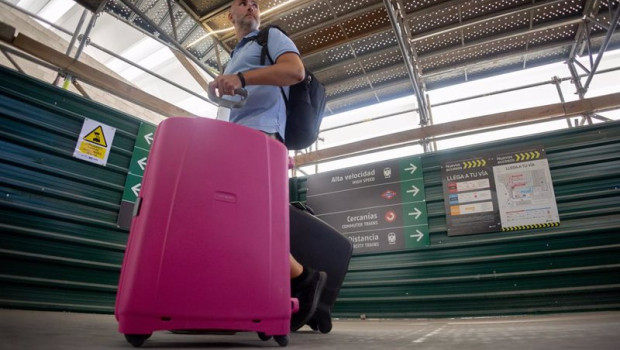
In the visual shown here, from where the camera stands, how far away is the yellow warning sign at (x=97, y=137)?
323 cm

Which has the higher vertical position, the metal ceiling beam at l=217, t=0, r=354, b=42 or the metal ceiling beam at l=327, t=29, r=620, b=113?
the metal ceiling beam at l=327, t=29, r=620, b=113

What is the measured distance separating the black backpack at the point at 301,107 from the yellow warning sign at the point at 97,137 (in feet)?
8.54

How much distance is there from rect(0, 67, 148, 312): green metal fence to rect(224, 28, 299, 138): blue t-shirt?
2.42m

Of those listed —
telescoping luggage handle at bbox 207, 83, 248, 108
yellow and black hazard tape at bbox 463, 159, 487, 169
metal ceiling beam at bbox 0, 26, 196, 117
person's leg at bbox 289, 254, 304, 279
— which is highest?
metal ceiling beam at bbox 0, 26, 196, 117

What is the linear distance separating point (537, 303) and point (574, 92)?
159 inches

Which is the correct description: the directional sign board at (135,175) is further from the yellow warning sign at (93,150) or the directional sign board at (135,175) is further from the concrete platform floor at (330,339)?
the concrete platform floor at (330,339)

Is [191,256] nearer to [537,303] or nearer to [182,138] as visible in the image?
[182,138]

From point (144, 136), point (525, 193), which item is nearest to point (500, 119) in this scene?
point (525, 193)

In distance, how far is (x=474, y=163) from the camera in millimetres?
3807

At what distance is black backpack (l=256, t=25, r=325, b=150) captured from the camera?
1.51 metres

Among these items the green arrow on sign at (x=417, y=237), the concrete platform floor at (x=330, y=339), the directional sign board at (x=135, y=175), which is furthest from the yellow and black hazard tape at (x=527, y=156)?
the directional sign board at (x=135, y=175)

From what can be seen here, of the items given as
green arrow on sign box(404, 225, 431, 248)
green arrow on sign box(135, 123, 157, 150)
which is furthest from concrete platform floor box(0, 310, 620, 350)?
green arrow on sign box(135, 123, 157, 150)

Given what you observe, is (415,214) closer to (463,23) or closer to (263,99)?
(463,23)

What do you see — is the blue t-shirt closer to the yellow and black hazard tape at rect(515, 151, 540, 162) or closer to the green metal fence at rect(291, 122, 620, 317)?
the green metal fence at rect(291, 122, 620, 317)
